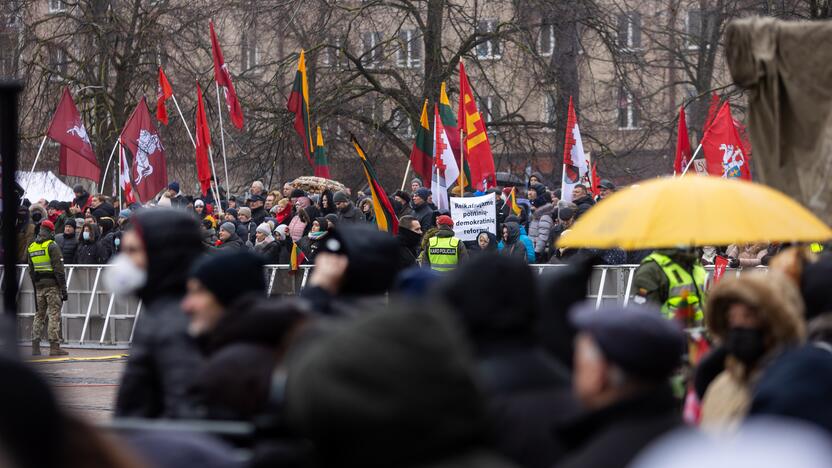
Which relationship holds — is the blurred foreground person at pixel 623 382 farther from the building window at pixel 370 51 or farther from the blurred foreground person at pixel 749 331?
the building window at pixel 370 51

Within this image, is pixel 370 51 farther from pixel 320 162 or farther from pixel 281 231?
pixel 281 231

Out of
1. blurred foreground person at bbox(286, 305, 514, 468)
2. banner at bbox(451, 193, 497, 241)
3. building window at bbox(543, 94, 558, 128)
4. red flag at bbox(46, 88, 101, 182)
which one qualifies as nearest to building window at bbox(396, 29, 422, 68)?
building window at bbox(543, 94, 558, 128)

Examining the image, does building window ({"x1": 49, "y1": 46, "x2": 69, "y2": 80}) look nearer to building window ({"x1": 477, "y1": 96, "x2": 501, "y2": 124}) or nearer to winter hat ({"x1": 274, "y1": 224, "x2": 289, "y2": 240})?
building window ({"x1": 477, "y1": 96, "x2": 501, "y2": 124})

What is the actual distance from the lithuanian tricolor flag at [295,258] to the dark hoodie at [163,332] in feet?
45.0

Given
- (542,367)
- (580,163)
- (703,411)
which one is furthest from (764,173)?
(580,163)

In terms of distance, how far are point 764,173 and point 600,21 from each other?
74.4 feet

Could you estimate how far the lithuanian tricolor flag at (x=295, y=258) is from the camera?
18.9 metres

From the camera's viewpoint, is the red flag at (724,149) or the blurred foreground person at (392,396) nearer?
the blurred foreground person at (392,396)

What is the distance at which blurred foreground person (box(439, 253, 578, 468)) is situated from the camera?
395cm

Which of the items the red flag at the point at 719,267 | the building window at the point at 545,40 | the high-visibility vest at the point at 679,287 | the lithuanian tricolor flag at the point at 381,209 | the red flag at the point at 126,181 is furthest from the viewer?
the building window at the point at 545,40

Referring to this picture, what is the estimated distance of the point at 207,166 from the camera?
21859mm

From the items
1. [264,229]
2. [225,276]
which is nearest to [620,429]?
[225,276]

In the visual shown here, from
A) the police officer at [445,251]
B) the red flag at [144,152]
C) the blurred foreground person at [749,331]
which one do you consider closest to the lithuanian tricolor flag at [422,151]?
the red flag at [144,152]

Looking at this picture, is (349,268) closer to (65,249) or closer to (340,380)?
(340,380)
